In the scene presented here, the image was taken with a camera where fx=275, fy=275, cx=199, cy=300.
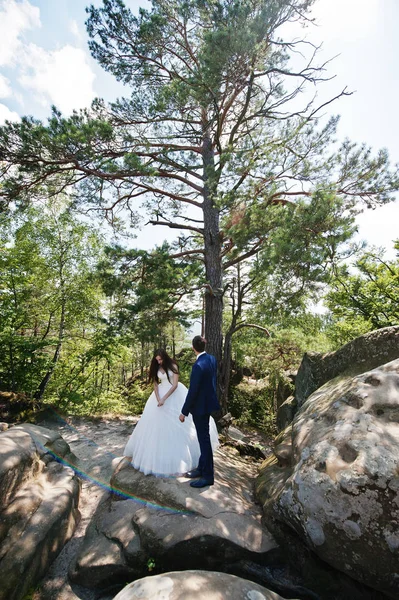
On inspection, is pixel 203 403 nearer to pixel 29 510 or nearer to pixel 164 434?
pixel 164 434

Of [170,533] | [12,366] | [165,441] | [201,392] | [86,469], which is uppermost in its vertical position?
[201,392]

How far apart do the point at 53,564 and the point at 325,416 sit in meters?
3.50

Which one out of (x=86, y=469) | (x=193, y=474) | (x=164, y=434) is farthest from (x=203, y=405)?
(x=86, y=469)

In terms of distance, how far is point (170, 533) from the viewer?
2922 millimetres

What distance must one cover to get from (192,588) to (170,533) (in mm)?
893

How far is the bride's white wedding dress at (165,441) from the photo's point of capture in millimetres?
3947

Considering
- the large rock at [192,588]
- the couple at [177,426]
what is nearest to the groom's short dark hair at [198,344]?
the couple at [177,426]

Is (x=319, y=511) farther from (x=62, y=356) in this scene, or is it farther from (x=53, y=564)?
(x=62, y=356)

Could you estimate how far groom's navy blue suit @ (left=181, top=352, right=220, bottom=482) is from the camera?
11.9ft

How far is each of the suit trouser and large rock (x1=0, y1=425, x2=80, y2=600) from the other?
181cm

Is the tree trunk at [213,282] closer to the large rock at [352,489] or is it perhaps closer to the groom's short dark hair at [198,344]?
the groom's short dark hair at [198,344]

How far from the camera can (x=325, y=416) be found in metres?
3.21

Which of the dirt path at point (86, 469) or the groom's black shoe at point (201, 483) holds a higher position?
the groom's black shoe at point (201, 483)

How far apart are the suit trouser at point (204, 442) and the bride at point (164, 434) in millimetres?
415
